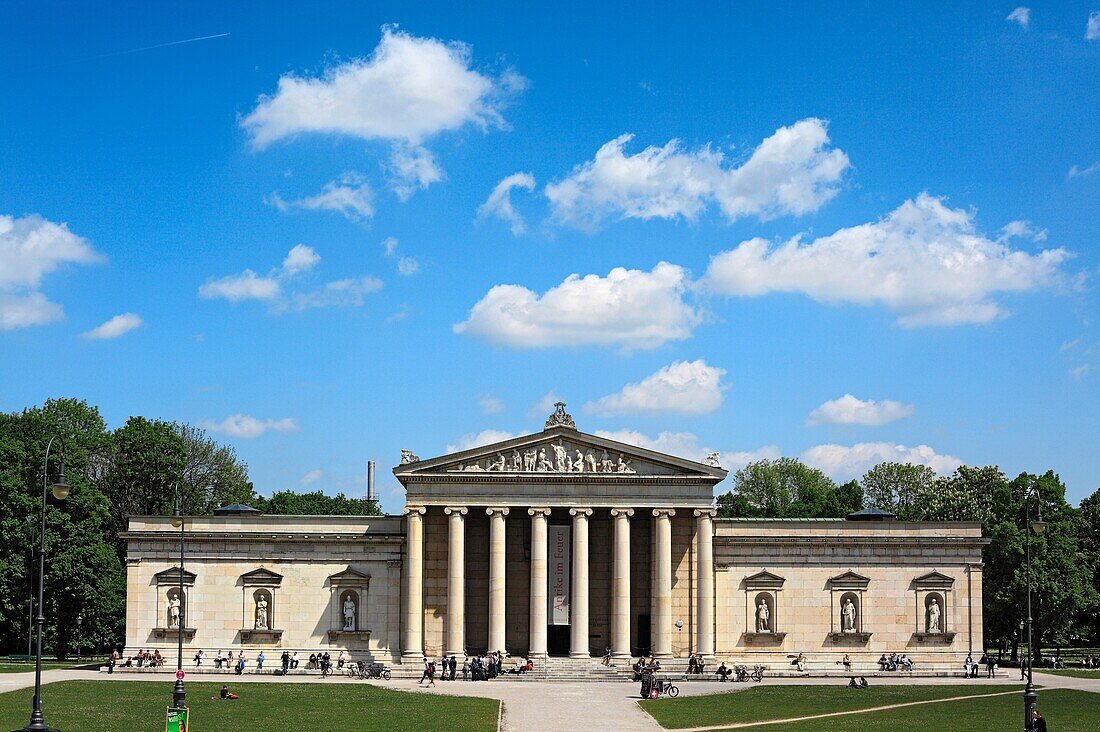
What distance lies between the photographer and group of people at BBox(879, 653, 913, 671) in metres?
84.6

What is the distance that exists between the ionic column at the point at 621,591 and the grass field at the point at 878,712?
42.1ft

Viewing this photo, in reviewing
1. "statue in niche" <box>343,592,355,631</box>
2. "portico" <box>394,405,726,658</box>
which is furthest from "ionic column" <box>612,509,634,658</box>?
"statue in niche" <box>343,592,355,631</box>

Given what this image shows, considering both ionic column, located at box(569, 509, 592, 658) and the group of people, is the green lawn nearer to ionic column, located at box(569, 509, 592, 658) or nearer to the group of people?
ionic column, located at box(569, 509, 592, 658)

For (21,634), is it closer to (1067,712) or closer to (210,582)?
(210,582)

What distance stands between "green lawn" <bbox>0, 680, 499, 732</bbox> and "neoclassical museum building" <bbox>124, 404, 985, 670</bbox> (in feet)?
45.9

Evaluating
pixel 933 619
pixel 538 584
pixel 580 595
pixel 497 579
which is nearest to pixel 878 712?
pixel 580 595

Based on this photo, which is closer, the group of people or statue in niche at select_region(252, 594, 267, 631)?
the group of people

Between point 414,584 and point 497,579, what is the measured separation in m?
5.56

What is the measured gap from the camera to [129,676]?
77375mm

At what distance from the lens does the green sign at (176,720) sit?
39156 mm

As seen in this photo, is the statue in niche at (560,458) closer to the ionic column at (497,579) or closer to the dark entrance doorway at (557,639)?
the ionic column at (497,579)

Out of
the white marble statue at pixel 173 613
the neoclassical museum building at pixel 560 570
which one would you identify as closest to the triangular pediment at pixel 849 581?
the neoclassical museum building at pixel 560 570

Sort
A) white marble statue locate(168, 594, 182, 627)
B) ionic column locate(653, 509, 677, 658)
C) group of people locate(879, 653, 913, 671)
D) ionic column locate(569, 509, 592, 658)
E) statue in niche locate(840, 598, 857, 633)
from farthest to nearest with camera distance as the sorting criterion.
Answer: statue in niche locate(840, 598, 857, 633), white marble statue locate(168, 594, 182, 627), group of people locate(879, 653, 913, 671), ionic column locate(653, 509, 677, 658), ionic column locate(569, 509, 592, 658)

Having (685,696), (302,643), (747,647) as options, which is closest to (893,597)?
(747,647)
